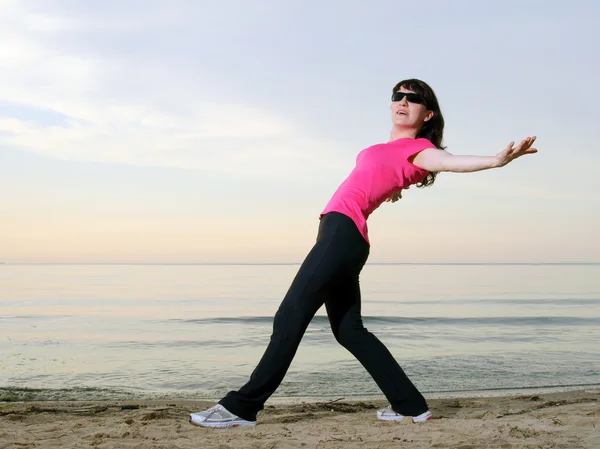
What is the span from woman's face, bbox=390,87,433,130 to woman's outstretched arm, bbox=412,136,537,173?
36cm

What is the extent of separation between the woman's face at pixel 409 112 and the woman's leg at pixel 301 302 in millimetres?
762

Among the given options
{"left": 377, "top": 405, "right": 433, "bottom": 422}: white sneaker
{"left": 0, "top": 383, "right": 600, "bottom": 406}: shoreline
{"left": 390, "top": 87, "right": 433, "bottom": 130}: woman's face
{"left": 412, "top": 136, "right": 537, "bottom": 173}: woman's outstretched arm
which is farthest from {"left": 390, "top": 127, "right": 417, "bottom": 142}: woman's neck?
{"left": 0, "top": 383, "right": 600, "bottom": 406}: shoreline

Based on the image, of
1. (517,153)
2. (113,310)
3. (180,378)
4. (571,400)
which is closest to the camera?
(517,153)

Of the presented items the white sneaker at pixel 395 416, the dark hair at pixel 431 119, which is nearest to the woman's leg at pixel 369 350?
the white sneaker at pixel 395 416

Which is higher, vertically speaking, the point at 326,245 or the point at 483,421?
the point at 326,245

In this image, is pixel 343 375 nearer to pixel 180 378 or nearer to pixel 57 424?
pixel 180 378

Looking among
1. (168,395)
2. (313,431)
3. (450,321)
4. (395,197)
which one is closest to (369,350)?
(313,431)

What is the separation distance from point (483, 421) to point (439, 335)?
9.77 m

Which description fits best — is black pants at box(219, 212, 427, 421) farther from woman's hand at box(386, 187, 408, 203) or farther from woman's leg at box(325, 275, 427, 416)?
woman's hand at box(386, 187, 408, 203)

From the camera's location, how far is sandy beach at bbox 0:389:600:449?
331 centimetres

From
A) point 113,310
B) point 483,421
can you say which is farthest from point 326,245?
point 113,310

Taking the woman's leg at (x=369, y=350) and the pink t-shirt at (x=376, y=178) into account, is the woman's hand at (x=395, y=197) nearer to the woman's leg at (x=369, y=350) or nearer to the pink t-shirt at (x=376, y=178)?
the pink t-shirt at (x=376, y=178)

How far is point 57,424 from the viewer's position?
14.1 ft

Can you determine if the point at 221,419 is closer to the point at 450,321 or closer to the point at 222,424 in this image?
the point at 222,424
